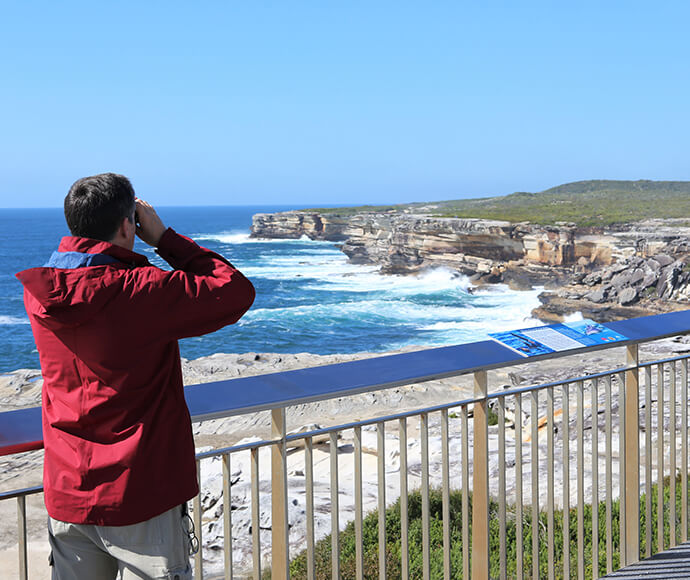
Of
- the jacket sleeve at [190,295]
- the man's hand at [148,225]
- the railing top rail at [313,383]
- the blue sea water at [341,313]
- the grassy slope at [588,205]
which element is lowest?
the blue sea water at [341,313]

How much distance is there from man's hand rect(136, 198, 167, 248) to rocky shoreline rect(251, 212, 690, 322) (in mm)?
39161

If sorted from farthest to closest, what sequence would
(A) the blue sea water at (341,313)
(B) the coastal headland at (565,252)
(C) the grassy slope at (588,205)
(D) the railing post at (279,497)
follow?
(C) the grassy slope at (588,205) → (A) the blue sea water at (341,313) → (B) the coastal headland at (565,252) → (D) the railing post at (279,497)

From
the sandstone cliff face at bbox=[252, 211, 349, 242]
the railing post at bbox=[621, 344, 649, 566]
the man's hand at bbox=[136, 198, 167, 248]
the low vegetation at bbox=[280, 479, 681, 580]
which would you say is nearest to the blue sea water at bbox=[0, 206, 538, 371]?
the sandstone cliff face at bbox=[252, 211, 349, 242]

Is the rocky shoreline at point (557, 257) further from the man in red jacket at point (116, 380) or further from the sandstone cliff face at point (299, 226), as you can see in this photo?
the man in red jacket at point (116, 380)

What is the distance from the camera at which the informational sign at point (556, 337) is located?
222cm

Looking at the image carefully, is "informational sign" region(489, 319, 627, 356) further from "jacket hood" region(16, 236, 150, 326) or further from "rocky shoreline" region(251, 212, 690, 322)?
"rocky shoreline" region(251, 212, 690, 322)

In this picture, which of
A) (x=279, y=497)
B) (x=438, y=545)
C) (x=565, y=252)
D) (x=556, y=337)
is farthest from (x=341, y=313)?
(x=279, y=497)

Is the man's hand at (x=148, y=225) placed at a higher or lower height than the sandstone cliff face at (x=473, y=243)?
higher

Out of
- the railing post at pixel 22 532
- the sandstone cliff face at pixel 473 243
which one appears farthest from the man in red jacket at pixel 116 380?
the sandstone cliff face at pixel 473 243

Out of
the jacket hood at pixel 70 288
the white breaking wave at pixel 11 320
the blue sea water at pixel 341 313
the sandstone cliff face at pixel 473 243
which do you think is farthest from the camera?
the white breaking wave at pixel 11 320

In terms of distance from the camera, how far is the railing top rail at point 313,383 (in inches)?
57.3

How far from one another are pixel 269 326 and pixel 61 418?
48946 mm

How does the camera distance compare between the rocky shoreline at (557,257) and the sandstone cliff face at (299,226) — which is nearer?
the rocky shoreline at (557,257)

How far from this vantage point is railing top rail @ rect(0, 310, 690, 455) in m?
1.46
